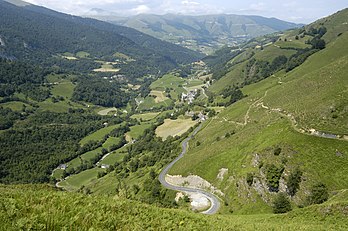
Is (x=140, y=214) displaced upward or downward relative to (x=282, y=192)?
upward

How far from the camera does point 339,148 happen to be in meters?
75.2

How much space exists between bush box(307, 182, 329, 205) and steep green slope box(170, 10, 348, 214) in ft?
4.59

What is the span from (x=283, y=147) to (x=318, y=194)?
1829 centimetres

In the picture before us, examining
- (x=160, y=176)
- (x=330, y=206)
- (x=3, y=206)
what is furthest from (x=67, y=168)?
(x=3, y=206)

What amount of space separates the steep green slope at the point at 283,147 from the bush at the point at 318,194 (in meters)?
1.40

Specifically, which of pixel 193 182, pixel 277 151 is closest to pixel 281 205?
pixel 277 151

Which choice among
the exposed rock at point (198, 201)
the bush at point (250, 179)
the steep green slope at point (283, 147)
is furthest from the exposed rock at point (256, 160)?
the exposed rock at point (198, 201)

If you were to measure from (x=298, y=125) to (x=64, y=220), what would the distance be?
295ft

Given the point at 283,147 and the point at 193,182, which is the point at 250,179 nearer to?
the point at 283,147

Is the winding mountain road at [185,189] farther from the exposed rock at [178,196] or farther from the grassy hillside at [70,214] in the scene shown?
the grassy hillside at [70,214]

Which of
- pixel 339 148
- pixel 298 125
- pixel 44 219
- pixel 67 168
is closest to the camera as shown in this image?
pixel 44 219

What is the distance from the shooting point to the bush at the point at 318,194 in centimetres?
6594

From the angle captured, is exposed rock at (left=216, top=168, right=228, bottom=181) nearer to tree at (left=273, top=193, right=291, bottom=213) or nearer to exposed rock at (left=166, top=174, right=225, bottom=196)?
exposed rock at (left=166, top=174, right=225, bottom=196)

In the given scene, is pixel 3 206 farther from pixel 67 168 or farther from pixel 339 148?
pixel 67 168
